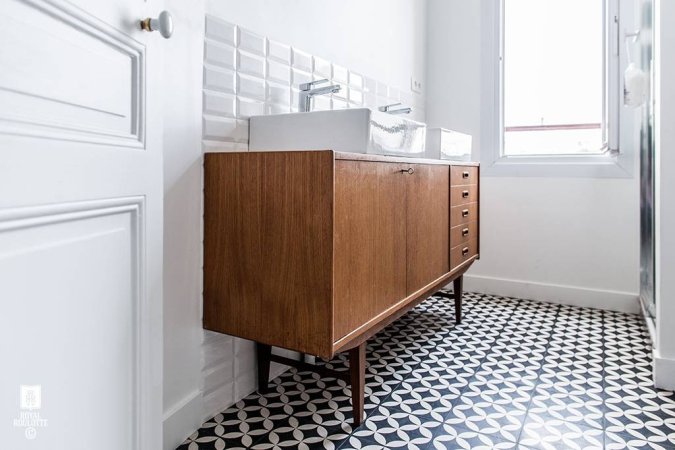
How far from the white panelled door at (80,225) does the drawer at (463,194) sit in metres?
1.60

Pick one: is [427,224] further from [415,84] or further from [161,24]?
[415,84]

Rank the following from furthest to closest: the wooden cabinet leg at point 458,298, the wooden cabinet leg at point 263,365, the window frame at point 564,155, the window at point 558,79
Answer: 1. the window at point 558,79
2. the window frame at point 564,155
3. the wooden cabinet leg at point 458,298
4. the wooden cabinet leg at point 263,365

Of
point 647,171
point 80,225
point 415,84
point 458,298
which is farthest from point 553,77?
point 80,225

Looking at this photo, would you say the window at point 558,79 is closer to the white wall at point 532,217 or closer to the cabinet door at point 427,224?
the white wall at point 532,217

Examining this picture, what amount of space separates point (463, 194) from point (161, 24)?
1.87m

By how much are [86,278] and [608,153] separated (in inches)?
117

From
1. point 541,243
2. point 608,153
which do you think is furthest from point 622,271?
point 608,153

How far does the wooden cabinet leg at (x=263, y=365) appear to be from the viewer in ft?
5.69

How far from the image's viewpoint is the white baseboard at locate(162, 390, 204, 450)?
4.51ft

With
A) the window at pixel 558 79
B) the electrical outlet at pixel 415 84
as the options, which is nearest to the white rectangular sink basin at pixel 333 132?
the electrical outlet at pixel 415 84

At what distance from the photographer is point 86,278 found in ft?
2.45

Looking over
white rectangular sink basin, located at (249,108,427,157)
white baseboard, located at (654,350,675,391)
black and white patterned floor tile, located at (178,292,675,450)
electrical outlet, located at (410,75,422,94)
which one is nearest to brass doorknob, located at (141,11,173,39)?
white rectangular sink basin, located at (249,108,427,157)

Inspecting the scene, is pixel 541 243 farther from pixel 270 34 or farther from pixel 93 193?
pixel 93 193

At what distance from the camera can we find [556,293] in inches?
119
